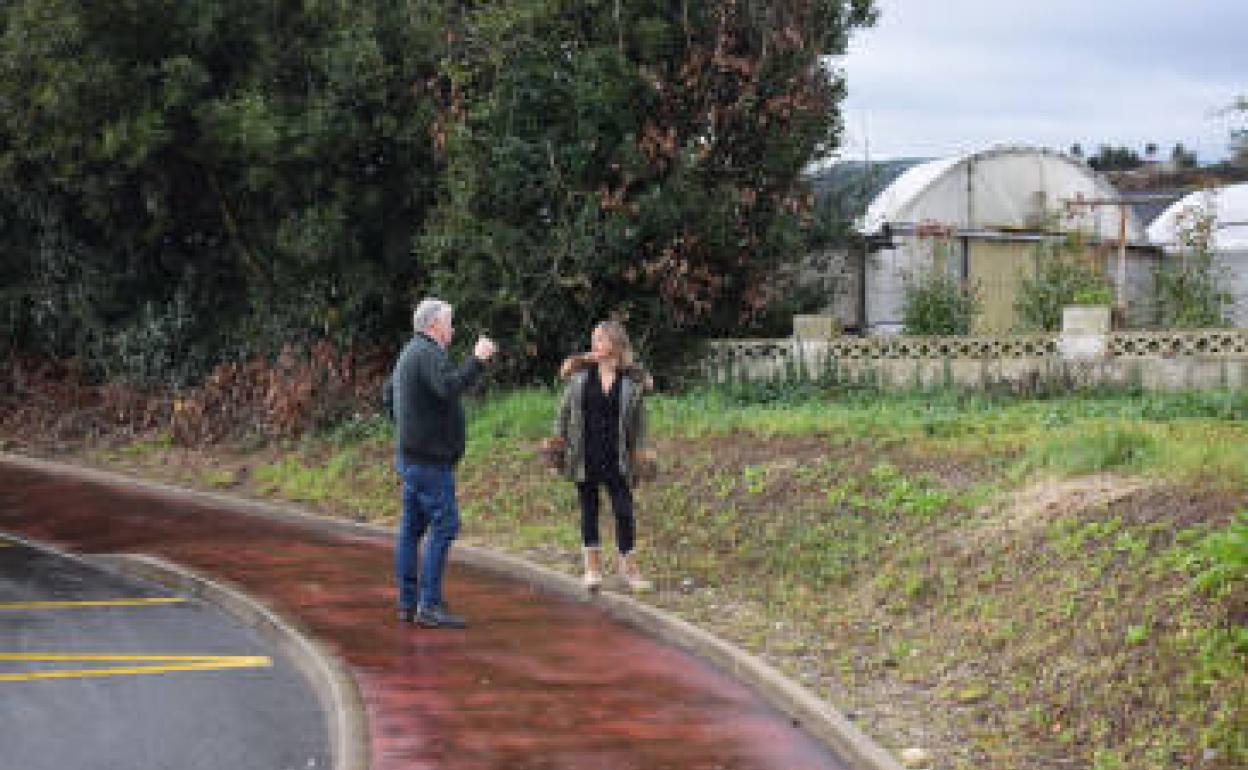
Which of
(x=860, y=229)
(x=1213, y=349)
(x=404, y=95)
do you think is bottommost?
(x=1213, y=349)

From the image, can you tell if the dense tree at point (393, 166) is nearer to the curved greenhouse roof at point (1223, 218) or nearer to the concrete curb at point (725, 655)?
the concrete curb at point (725, 655)

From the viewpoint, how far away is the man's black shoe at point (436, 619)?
10156 mm

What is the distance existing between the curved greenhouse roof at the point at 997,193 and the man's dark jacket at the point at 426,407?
→ 13.6m

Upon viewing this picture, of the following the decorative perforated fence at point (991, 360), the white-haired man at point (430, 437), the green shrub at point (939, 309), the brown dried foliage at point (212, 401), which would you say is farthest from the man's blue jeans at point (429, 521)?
the green shrub at point (939, 309)

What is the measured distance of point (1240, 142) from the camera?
36.3ft

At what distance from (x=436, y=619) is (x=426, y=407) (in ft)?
4.71

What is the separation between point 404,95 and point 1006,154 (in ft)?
34.1

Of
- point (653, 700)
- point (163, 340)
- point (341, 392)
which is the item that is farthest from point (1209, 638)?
point (163, 340)

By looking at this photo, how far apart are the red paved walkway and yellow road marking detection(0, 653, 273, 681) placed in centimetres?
56

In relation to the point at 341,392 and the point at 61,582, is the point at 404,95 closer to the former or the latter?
the point at 341,392

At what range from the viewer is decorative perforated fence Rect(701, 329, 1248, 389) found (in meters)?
14.7

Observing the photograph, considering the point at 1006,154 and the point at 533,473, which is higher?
the point at 1006,154

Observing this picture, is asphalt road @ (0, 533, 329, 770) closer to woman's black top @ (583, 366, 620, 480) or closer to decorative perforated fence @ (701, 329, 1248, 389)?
woman's black top @ (583, 366, 620, 480)

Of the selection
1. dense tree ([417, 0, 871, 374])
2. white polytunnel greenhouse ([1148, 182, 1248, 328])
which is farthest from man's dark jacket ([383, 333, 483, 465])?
white polytunnel greenhouse ([1148, 182, 1248, 328])
